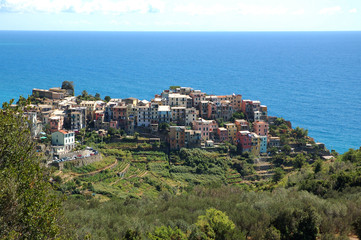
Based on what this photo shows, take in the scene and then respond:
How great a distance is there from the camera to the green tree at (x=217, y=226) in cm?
1627

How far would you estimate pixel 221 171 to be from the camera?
120 ft

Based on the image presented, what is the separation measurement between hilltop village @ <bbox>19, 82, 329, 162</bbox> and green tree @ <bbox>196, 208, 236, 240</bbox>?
22614 mm

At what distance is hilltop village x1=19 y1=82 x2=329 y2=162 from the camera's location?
40.2 m

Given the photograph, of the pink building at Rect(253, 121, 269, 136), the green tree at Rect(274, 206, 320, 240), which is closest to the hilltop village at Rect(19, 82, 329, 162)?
the pink building at Rect(253, 121, 269, 136)

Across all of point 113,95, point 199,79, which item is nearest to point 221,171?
point 113,95

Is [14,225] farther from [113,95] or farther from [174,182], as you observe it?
[113,95]

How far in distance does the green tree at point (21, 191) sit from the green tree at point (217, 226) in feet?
22.3

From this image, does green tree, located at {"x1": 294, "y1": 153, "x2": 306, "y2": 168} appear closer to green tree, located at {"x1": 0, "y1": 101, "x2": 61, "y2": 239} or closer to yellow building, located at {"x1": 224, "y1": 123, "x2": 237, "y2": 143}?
yellow building, located at {"x1": 224, "y1": 123, "x2": 237, "y2": 143}

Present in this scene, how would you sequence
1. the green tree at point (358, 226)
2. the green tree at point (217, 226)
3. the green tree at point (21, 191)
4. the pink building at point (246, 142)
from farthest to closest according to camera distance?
1. the pink building at point (246, 142)
2. the green tree at point (358, 226)
3. the green tree at point (217, 226)
4. the green tree at point (21, 191)

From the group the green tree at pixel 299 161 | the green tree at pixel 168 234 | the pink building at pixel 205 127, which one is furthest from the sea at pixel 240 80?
the green tree at pixel 168 234

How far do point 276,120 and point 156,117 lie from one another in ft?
44.8

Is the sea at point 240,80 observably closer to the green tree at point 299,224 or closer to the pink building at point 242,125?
the pink building at point 242,125

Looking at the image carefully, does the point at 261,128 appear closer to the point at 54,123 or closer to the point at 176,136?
the point at 176,136

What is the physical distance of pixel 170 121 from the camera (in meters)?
43.4
